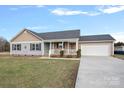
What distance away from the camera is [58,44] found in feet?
76.2

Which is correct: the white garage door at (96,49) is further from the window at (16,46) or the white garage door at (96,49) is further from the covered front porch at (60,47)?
the window at (16,46)

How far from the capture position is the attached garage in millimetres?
22109

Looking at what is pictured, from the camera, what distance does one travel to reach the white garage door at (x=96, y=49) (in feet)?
72.6

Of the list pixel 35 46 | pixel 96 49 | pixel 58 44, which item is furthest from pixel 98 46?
pixel 35 46

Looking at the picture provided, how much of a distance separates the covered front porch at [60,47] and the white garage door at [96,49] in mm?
1414

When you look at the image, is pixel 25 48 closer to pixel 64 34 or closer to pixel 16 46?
pixel 16 46

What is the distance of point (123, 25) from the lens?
68.6 ft

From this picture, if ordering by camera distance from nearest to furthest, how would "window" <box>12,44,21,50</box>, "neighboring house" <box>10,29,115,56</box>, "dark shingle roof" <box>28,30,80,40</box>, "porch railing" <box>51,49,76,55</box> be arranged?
"porch railing" <box>51,49,76,55</box> < "neighboring house" <box>10,29,115,56</box> < "dark shingle roof" <box>28,30,80,40</box> < "window" <box>12,44,21,50</box>

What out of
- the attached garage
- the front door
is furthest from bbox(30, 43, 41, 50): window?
the attached garage

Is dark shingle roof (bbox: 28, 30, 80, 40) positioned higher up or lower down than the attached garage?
higher up

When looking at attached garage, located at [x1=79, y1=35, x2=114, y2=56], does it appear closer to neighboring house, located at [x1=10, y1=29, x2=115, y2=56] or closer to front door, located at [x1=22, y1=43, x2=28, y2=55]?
neighboring house, located at [x1=10, y1=29, x2=115, y2=56]

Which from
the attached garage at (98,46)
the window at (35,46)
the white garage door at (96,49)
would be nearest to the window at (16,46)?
the window at (35,46)
